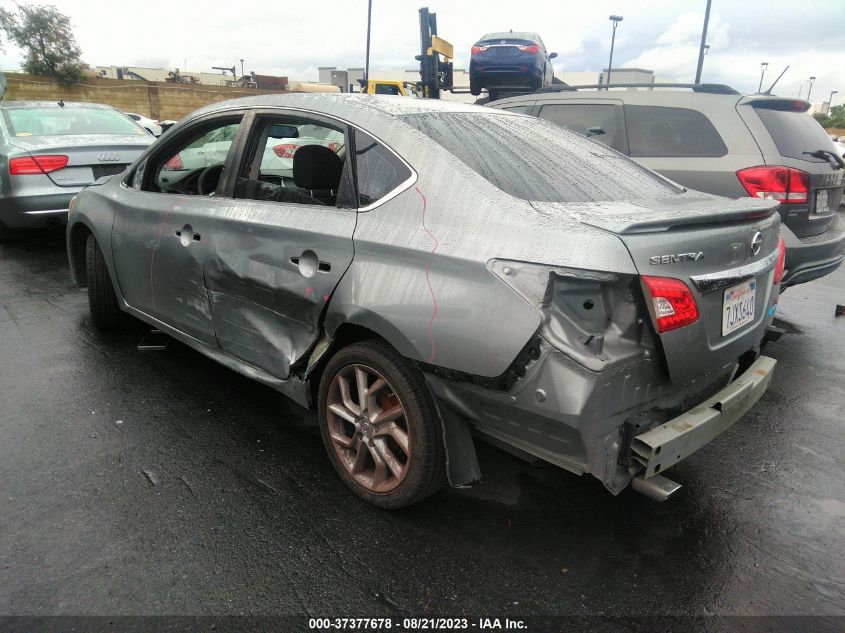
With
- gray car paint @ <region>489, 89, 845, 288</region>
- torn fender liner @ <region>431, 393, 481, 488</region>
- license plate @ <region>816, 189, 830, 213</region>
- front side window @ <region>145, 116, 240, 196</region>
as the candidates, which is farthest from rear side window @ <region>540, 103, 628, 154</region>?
torn fender liner @ <region>431, 393, 481, 488</region>

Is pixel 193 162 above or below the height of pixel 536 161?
below

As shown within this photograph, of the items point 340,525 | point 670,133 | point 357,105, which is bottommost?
point 340,525

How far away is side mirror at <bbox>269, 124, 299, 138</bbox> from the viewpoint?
10.0ft

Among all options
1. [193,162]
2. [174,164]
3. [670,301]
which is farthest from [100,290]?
[670,301]

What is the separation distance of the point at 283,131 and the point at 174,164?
1.10 meters

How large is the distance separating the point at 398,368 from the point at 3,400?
265cm

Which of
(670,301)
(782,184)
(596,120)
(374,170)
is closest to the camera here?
(670,301)

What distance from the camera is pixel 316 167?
2.80 m

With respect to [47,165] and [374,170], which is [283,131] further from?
[47,165]

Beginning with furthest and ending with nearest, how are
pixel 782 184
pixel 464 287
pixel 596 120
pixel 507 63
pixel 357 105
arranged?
pixel 507 63 → pixel 596 120 → pixel 782 184 → pixel 357 105 → pixel 464 287

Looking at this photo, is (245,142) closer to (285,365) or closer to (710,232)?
(285,365)

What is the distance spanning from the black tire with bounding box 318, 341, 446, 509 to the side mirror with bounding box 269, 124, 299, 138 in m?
1.21

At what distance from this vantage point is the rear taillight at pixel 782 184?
4.41 metres

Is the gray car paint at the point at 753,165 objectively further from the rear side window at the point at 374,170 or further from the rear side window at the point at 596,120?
the rear side window at the point at 374,170
